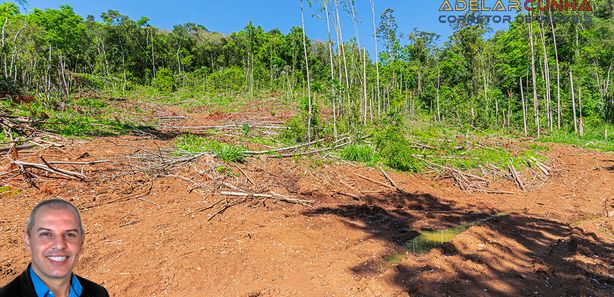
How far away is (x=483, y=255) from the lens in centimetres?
410

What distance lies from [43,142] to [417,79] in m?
34.3

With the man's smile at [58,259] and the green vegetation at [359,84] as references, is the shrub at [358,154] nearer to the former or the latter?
the green vegetation at [359,84]

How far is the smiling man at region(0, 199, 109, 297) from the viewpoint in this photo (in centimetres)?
130

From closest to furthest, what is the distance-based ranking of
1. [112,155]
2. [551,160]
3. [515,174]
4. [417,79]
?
[112,155], [515,174], [551,160], [417,79]

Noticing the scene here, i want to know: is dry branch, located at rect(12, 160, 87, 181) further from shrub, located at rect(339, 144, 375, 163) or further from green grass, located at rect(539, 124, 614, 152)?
green grass, located at rect(539, 124, 614, 152)

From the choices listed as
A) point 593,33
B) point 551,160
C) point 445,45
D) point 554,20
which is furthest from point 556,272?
point 445,45

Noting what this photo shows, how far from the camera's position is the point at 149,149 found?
22.9 feet

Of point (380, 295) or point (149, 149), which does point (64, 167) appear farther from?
point (380, 295)

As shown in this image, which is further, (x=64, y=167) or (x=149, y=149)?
(x=149, y=149)

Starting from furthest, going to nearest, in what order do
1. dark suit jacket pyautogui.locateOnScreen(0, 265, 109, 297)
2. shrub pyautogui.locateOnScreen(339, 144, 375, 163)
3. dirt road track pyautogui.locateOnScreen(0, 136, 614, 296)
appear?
shrub pyautogui.locateOnScreen(339, 144, 375, 163) → dirt road track pyautogui.locateOnScreen(0, 136, 614, 296) → dark suit jacket pyautogui.locateOnScreen(0, 265, 109, 297)

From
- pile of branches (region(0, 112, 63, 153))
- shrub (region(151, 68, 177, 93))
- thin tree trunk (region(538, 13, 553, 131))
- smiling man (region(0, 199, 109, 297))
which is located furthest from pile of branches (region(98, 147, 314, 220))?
shrub (region(151, 68, 177, 93))

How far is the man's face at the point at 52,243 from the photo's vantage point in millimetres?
1304

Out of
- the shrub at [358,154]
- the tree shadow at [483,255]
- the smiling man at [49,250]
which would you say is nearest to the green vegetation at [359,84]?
the shrub at [358,154]

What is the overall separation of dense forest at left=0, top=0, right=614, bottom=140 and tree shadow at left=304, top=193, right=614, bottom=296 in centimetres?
469
